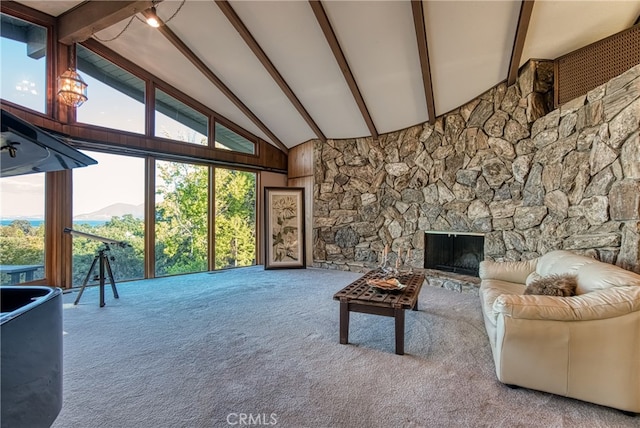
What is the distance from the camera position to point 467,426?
1.66 m

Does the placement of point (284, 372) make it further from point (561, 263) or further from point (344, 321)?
point (561, 263)

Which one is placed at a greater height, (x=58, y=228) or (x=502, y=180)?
(x=502, y=180)

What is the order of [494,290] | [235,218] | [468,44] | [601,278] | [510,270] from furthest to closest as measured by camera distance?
[235,218], [468,44], [510,270], [494,290], [601,278]

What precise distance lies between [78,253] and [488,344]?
18.6 feet

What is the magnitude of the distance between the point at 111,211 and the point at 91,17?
2793 millimetres

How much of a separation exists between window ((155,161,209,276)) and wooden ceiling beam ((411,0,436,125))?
434 cm

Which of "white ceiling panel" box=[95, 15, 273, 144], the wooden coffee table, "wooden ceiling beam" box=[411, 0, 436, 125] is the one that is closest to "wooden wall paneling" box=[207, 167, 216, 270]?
"white ceiling panel" box=[95, 15, 273, 144]

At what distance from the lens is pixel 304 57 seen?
4.12 meters

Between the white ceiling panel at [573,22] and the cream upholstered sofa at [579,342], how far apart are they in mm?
2667

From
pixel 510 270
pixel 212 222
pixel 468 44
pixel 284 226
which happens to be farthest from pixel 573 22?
pixel 212 222

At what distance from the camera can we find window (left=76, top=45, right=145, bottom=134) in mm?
4656

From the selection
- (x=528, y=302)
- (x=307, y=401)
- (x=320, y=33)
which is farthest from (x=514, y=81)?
(x=307, y=401)

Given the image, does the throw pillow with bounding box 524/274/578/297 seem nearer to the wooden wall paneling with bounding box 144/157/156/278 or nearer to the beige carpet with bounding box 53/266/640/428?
the beige carpet with bounding box 53/266/640/428

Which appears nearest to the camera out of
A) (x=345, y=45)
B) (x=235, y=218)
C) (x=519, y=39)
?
(x=519, y=39)
